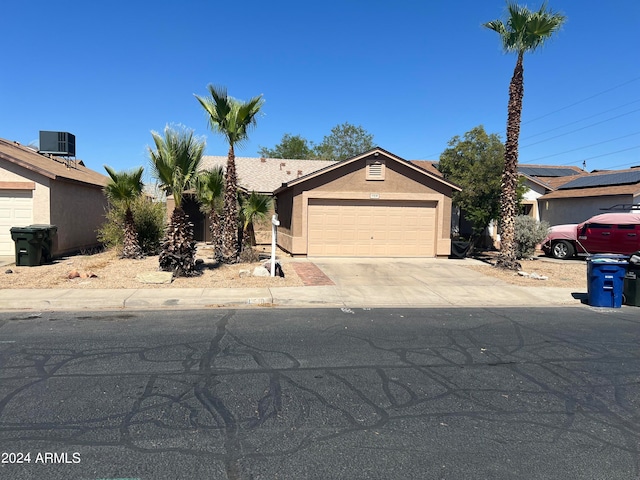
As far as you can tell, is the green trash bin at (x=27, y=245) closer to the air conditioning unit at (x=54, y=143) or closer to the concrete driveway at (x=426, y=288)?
the concrete driveway at (x=426, y=288)

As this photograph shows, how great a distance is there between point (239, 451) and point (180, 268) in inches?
358

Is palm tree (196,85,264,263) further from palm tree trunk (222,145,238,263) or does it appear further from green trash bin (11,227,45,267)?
green trash bin (11,227,45,267)

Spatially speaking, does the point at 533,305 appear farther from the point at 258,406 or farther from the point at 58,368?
the point at 58,368

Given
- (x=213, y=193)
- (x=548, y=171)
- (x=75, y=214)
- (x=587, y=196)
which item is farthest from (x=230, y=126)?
(x=548, y=171)

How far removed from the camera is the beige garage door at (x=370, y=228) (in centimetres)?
1816

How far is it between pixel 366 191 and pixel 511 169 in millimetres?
5502

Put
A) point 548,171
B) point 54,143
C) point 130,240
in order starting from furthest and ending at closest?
point 548,171 → point 54,143 → point 130,240

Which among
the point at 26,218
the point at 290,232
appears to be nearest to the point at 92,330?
the point at 26,218

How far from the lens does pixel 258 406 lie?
Answer: 173 inches

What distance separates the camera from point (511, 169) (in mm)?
15219

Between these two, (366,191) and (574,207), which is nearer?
(366,191)

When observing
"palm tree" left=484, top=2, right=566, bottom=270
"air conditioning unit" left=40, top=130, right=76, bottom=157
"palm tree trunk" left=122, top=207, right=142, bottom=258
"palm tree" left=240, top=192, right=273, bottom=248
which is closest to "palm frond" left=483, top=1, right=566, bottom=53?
"palm tree" left=484, top=2, right=566, bottom=270

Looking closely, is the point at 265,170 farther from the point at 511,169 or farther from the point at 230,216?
the point at 511,169

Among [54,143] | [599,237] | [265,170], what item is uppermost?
[54,143]
